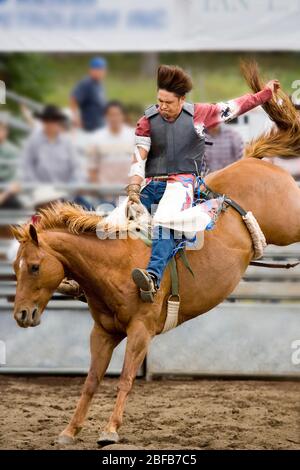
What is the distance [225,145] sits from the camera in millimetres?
8117

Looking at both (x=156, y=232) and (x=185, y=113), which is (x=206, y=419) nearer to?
(x=156, y=232)

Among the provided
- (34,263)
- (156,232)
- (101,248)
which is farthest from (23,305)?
(156,232)

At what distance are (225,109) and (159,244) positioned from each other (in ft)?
3.45

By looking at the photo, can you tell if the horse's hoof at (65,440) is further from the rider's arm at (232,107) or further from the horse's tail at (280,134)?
the horse's tail at (280,134)

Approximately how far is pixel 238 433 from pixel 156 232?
1453 millimetres

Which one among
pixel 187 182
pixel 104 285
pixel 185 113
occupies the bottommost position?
pixel 104 285

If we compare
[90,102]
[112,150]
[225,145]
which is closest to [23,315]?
[225,145]

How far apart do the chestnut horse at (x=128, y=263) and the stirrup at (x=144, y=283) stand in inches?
3.6

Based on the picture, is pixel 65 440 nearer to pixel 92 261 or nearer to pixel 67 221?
pixel 92 261

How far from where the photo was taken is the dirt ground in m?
5.67

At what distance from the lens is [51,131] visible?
361 inches

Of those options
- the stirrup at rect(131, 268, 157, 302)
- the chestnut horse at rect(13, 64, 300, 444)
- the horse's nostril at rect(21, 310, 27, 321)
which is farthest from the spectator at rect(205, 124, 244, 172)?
the horse's nostril at rect(21, 310, 27, 321)

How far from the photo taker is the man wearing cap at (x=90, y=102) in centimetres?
1006

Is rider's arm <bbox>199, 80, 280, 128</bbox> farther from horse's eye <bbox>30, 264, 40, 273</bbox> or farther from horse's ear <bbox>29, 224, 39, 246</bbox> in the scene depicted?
horse's eye <bbox>30, 264, 40, 273</bbox>
